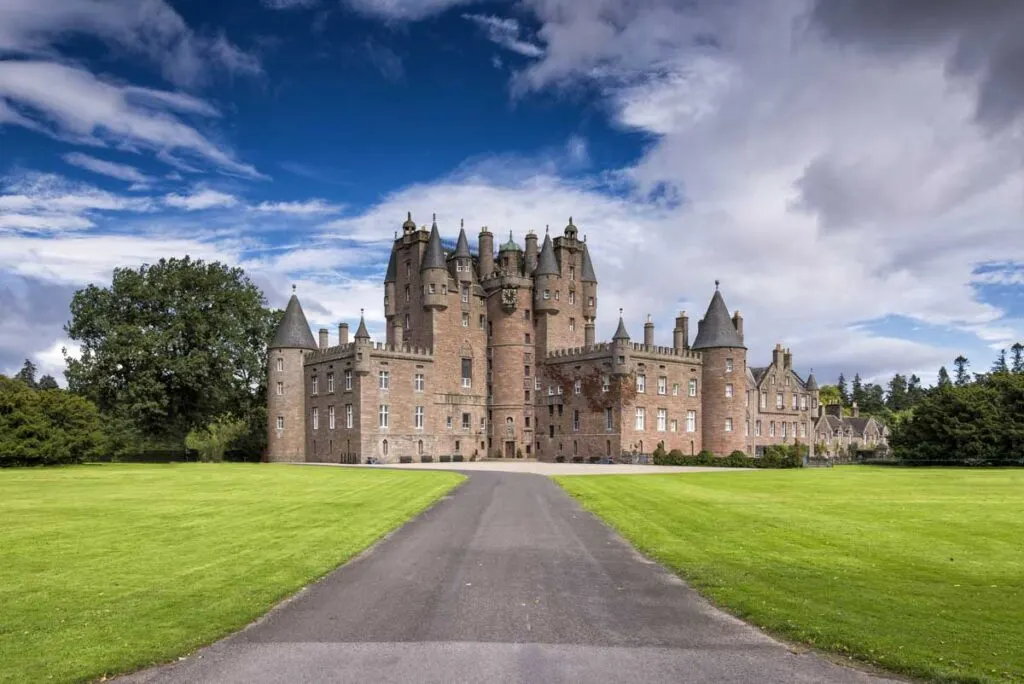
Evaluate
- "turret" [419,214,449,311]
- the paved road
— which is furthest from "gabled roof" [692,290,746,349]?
the paved road

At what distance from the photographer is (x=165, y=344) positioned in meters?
66.1

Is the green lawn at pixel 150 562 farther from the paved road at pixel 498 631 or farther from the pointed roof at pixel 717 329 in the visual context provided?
the pointed roof at pixel 717 329

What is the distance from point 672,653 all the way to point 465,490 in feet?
83.9

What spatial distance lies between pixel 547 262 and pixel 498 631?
2884 inches

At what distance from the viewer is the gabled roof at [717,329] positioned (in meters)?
78.2

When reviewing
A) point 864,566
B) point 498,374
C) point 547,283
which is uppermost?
point 547,283

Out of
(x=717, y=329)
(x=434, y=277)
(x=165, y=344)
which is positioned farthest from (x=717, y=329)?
(x=165, y=344)

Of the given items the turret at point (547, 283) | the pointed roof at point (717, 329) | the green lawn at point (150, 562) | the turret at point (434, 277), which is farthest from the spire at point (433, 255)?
the green lawn at point (150, 562)

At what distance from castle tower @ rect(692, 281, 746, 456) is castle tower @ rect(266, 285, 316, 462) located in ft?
129

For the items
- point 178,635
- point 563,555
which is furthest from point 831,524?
point 178,635

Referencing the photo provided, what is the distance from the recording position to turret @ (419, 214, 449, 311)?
7762 centimetres

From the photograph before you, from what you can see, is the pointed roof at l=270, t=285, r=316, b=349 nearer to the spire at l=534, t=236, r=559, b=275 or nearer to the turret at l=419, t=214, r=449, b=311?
the turret at l=419, t=214, r=449, b=311

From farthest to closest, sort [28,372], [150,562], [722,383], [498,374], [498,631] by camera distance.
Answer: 1. [28,372]
2. [498,374]
3. [722,383]
4. [150,562]
5. [498,631]

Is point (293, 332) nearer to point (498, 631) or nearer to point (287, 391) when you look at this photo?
point (287, 391)
